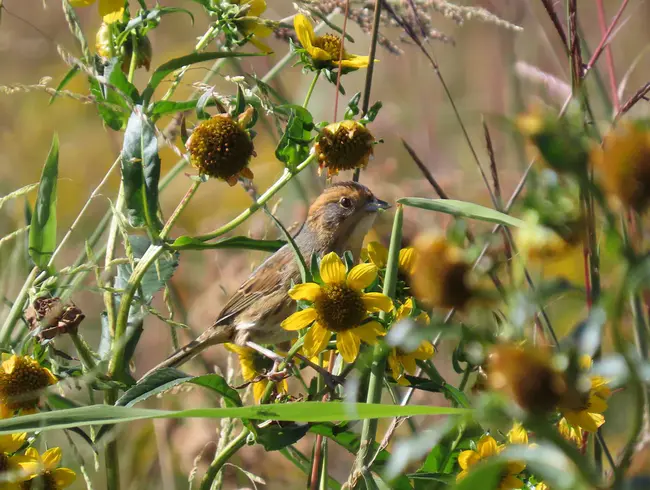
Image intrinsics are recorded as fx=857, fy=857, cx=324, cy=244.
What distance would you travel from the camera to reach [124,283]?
1625mm

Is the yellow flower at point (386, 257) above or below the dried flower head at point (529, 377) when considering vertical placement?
below

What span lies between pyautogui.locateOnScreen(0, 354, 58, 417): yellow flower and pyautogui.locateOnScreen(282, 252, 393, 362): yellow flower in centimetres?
41

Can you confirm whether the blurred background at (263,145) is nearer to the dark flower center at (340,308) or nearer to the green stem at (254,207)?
the green stem at (254,207)

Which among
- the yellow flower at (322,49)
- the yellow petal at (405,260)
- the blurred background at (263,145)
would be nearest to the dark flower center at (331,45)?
the yellow flower at (322,49)

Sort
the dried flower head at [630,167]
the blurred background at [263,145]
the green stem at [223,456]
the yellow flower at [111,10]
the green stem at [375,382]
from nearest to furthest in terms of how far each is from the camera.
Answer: the dried flower head at [630,167] < the green stem at [375,382] < the green stem at [223,456] < the yellow flower at [111,10] < the blurred background at [263,145]

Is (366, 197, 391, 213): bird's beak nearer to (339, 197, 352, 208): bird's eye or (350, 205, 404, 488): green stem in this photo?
(339, 197, 352, 208): bird's eye

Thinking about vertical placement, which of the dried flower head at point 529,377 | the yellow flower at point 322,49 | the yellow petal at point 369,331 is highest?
the yellow flower at point 322,49

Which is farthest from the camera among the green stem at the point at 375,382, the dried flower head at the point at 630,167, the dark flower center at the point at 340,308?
the dark flower center at the point at 340,308

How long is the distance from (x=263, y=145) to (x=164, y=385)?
3.04 meters

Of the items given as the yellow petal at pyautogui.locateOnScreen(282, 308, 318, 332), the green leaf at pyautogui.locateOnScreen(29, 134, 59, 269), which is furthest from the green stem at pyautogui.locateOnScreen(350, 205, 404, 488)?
the green leaf at pyautogui.locateOnScreen(29, 134, 59, 269)

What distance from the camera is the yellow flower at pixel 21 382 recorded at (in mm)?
1375

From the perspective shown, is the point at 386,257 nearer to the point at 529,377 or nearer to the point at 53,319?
the point at 53,319

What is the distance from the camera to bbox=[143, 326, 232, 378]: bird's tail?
1893 millimetres

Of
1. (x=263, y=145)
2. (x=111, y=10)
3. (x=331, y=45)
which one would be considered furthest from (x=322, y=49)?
(x=263, y=145)
